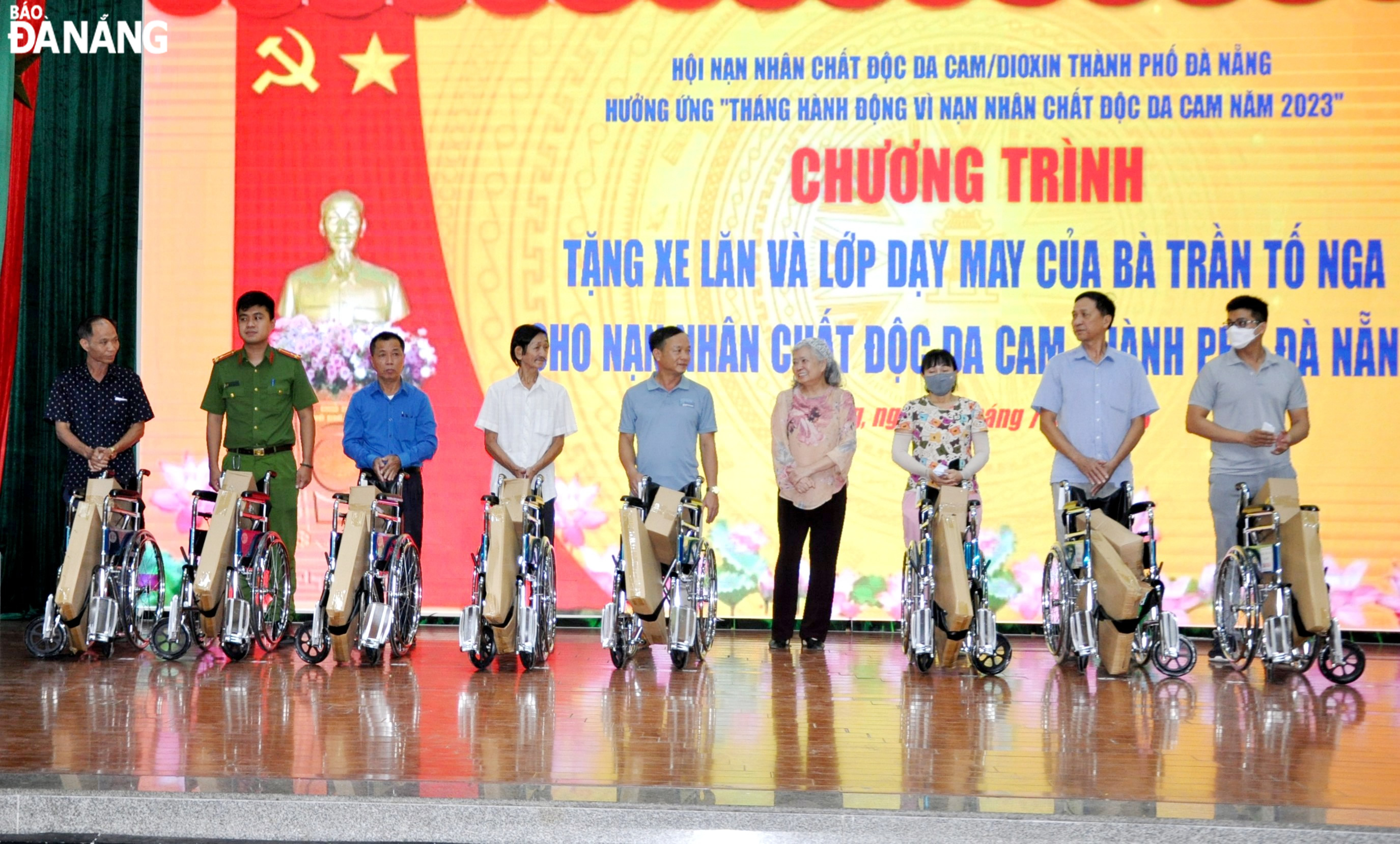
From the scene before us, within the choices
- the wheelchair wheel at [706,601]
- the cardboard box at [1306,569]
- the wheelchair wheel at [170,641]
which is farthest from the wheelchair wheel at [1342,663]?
the wheelchair wheel at [170,641]

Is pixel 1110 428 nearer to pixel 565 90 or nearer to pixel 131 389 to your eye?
pixel 565 90

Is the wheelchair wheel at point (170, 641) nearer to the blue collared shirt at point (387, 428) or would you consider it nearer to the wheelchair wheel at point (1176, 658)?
the blue collared shirt at point (387, 428)

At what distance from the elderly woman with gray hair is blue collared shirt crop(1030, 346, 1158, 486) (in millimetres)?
872

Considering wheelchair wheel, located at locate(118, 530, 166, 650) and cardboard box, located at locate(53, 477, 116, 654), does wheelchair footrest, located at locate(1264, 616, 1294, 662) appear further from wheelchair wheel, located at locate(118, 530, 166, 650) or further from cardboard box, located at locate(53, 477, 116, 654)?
cardboard box, located at locate(53, 477, 116, 654)

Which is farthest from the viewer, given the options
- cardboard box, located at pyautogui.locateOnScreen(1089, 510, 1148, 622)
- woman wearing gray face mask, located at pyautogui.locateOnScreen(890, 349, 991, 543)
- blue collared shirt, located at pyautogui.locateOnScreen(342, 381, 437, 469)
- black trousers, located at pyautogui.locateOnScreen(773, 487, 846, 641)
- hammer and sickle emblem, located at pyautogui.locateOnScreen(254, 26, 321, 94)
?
hammer and sickle emblem, located at pyautogui.locateOnScreen(254, 26, 321, 94)

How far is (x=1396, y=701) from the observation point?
5355 mm

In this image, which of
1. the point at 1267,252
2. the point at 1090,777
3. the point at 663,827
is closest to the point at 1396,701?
the point at 1090,777

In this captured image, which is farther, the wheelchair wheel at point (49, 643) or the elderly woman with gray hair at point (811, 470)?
the elderly woman with gray hair at point (811, 470)

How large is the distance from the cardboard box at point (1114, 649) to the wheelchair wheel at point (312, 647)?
10.2ft

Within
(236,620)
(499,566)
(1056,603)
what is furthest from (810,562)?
(236,620)

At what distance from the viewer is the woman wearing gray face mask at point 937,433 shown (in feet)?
19.9

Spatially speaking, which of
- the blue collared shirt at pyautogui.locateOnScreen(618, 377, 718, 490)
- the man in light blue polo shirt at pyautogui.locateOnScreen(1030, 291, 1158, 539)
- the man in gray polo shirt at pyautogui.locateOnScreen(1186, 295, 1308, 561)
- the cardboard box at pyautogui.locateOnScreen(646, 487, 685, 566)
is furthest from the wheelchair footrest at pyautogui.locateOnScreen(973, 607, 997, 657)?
the blue collared shirt at pyautogui.locateOnScreen(618, 377, 718, 490)

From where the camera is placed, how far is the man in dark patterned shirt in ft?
20.7

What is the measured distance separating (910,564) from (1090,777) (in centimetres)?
204
